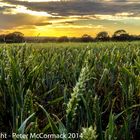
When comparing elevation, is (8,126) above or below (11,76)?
below

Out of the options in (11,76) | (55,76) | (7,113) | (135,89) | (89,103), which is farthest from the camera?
(55,76)

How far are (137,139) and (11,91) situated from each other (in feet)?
2.11

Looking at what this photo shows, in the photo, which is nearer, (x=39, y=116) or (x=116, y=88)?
(x=39, y=116)

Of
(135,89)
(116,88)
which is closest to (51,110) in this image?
(135,89)

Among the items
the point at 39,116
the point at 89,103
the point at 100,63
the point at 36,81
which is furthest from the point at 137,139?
the point at 100,63

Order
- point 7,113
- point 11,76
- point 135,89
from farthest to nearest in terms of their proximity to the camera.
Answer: point 135,89, point 11,76, point 7,113

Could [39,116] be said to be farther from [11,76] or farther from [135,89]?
[135,89]

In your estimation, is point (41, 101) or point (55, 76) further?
point (55, 76)

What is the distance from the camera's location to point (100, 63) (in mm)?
3473

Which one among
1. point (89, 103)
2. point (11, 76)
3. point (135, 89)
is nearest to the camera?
point (89, 103)

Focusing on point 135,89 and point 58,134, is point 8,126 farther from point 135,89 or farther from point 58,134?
point 135,89

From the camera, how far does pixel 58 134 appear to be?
1258 millimetres

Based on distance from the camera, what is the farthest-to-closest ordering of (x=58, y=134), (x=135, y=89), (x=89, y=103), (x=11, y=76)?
(x=135, y=89) → (x=11, y=76) → (x=89, y=103) → (x=58, y=134)

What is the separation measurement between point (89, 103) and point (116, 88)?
41.8 inches
